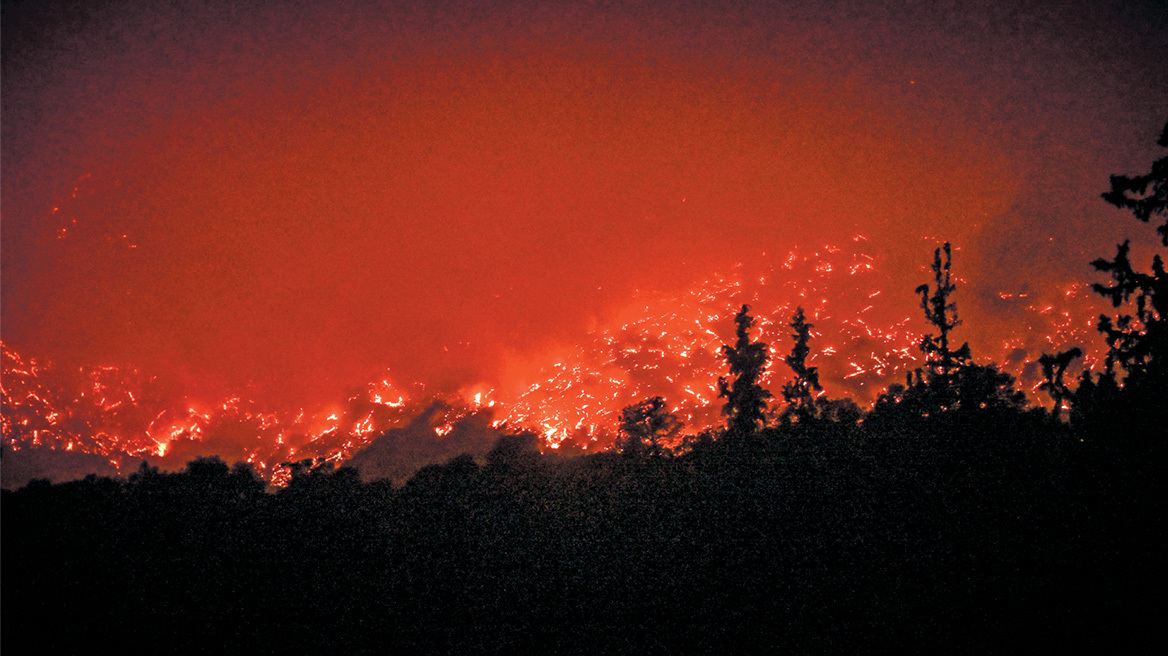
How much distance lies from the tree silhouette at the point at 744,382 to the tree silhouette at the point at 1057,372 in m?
12.9

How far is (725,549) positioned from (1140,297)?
1363 cm

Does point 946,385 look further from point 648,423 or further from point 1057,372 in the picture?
point 648,423

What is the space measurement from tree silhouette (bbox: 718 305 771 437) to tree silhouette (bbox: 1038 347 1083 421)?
1293 centimetres

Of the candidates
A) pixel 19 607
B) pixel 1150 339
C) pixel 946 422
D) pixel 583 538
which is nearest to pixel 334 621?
pixel 583 538

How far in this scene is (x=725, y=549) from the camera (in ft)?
55.4

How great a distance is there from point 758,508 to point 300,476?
21.2 metres

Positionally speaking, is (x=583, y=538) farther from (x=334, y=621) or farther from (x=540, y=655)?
(x=334, y=621)

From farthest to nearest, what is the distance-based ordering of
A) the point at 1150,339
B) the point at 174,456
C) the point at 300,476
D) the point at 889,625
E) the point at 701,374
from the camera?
the point at 174,456, the point at 701,374, the point at 300,476, the point at 1150,339, the point at 889,625

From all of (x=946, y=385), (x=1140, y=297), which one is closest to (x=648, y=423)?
(x=946, y=385)

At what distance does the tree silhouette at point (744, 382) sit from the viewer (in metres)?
31.2

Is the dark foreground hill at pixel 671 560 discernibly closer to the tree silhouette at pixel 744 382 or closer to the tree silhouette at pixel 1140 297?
the tree silhouette at pixel 1140 297

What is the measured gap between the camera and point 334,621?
1727 centimetres

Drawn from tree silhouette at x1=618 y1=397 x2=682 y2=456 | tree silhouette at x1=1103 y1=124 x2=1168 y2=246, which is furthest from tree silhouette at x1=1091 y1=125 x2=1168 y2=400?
tree silhouette at x1=618 y1=397 x2=682 y2=456

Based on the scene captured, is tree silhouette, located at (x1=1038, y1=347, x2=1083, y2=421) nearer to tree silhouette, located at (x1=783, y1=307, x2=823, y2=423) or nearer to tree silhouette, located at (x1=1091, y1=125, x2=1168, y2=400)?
tree silhouette, located at (x1=1091, y1=125, x2=1168, y2=400)
